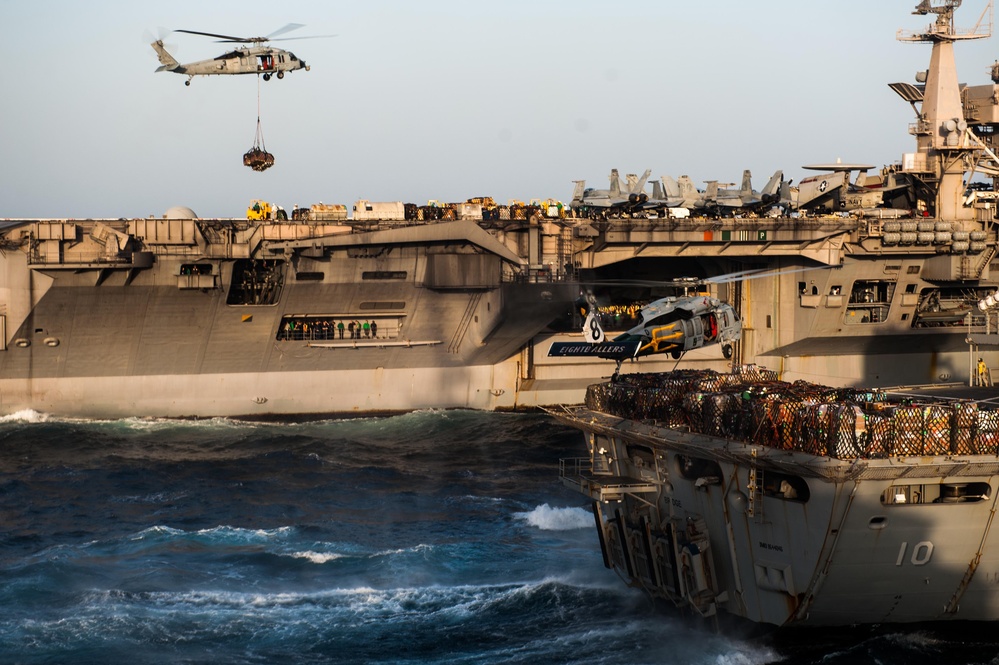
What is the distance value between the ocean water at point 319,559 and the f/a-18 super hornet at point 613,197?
751 centimetres

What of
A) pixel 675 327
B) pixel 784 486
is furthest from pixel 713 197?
pixel 784 486

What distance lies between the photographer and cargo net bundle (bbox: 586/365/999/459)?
15328mm

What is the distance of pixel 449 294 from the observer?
34.0 metres

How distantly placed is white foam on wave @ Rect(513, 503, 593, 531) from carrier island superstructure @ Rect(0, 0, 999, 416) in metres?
8.91

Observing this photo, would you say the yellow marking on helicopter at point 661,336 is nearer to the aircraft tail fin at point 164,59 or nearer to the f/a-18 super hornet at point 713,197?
the f/a-18 super hornet at point 713,197

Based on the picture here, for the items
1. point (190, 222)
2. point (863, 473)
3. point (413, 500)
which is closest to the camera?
point (863, 473)

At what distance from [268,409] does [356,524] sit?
1115 cm

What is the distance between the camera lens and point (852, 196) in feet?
133

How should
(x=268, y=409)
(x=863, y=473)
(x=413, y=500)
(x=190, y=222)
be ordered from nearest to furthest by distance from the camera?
(x=863, y=473) < (x=413, y=500) < (x=190, y=222) < (x=268, y=409)

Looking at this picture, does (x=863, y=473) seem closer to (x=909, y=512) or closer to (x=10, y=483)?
(x=909, y=512)

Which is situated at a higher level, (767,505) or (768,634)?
(767,505)

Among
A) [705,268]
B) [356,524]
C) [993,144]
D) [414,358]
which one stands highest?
[993,144]

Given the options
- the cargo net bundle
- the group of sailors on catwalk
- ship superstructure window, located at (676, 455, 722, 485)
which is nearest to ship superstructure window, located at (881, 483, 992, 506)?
the cargo net bundle

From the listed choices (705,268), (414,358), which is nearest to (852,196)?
(705,268)
